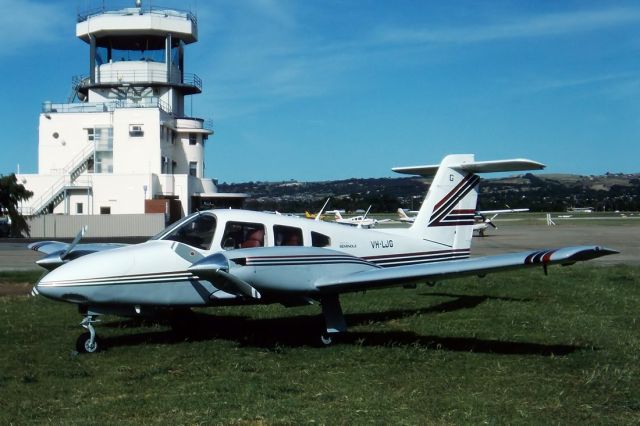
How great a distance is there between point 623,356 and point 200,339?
6247 mm

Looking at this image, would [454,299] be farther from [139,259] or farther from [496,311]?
[139,259]

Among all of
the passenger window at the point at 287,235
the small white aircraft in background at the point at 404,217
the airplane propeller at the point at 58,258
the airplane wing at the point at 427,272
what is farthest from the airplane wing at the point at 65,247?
the small white aircraft in background at the point at 404,217

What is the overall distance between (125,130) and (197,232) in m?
43.3

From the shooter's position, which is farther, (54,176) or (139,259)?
(54,176)

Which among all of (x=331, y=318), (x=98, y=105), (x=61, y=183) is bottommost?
(x=331, y=318)

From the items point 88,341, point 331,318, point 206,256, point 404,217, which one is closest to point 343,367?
point 331,318

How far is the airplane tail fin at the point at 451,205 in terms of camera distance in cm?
1364

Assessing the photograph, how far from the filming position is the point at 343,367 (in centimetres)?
927

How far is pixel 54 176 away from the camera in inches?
2015

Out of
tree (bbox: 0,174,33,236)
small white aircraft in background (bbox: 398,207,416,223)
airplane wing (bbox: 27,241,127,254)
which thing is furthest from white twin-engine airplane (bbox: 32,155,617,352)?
tree (bbox: 0,174,33,236)

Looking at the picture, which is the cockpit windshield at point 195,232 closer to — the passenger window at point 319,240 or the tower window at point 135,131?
the passenger window at point 319,240

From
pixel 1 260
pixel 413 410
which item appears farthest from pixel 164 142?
pixel 413 410

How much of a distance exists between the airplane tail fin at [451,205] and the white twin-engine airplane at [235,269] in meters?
2.11

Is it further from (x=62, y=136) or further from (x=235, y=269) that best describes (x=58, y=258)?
(x=62, y=136)
